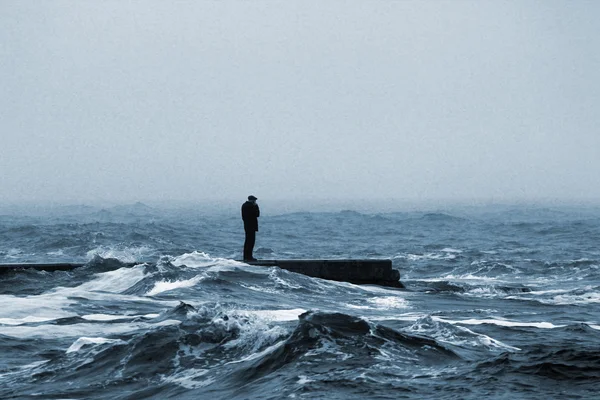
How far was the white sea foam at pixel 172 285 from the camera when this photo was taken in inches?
611

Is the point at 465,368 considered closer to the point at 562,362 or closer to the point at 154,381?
the point at 562,362

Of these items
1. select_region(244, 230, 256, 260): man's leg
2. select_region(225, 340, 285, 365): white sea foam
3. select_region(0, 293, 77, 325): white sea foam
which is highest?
select_region(244, 230, 256, 260): man's leg

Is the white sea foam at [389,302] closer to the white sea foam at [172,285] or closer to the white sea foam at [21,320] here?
the white sea foam at [172,285]

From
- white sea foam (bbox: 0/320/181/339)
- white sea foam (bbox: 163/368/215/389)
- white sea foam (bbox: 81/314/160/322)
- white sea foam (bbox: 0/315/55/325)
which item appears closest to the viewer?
white sea foam (bbox: 163/368/215/389)

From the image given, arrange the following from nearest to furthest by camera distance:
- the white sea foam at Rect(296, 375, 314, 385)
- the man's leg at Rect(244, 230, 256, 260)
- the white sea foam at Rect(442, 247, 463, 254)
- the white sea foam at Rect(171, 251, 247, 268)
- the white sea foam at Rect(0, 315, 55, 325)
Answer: the white sea foam at Rect(296, 375, 314, 385) → the white sea foam at Rect(0, 315, 55, 325) → the man's leg at Rect(244, 230, 256, 260) → the white sea foam at Rect(171, 251, 247, 268) → the white sea foam at Rect(442, 247, 463, 254)

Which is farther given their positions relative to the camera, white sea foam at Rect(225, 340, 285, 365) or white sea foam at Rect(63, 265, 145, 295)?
white sea foam at Rect(63, 265, 145, 295)

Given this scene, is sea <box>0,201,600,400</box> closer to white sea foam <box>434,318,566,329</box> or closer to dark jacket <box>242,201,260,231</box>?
white sea foam <box>434,318,566,329</box>

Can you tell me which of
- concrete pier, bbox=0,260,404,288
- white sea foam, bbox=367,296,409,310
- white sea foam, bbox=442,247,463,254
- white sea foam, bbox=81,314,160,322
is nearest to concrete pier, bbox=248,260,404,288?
concrete pier, bbox=0,260,404,288

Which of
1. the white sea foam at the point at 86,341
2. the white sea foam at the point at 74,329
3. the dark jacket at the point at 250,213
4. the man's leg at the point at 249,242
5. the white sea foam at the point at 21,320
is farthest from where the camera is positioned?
the man's leg at the point at 249,242

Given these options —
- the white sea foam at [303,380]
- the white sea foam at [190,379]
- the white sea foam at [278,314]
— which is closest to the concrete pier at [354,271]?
the white sea foam at [278,314]

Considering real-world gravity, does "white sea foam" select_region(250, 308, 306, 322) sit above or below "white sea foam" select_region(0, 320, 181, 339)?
above

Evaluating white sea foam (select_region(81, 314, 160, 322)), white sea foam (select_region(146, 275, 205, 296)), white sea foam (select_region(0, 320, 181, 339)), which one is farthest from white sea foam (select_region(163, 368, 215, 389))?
white sea foam (select_region(146, 275, 205, 296))

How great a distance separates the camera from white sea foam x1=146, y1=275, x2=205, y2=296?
15.5 m

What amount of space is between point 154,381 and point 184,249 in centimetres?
2340
